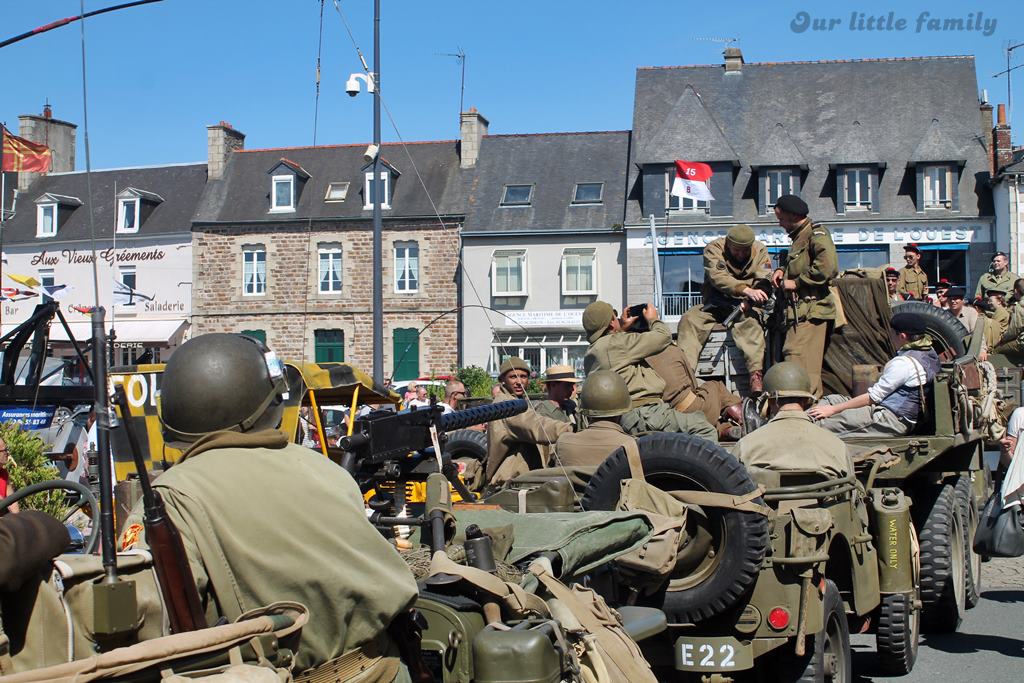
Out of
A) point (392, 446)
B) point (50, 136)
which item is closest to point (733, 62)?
point (50, 136)

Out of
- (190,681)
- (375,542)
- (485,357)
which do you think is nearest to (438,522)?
(375,542)

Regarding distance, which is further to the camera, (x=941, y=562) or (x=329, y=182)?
(x=329, y=182)

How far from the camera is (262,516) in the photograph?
325cm

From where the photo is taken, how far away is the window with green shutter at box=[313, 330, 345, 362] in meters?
43.5

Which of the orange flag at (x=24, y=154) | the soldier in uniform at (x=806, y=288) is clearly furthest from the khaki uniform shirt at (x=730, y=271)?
the orange flag at (x=24, y=154)

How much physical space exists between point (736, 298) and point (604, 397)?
3.51 metres

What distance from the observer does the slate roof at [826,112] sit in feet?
133

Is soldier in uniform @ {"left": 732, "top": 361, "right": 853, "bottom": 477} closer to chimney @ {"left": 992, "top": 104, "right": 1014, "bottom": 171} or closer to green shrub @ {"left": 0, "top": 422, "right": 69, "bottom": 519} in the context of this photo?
green shrub @ {"left": 0, "top": 422, "right": 69, "bottom": 519}

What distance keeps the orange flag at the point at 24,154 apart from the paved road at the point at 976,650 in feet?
87.5

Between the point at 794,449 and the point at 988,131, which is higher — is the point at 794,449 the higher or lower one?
the lower one

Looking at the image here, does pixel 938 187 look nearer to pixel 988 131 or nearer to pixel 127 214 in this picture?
pixel 988 131

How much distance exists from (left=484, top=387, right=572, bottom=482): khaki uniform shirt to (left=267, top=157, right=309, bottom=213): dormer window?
36.3 meters

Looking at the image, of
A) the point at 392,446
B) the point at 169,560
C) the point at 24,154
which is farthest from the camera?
the point at 24,154

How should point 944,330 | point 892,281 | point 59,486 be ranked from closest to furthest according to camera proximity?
1. point 59,486
2. point 944,330
3. point 892,281
